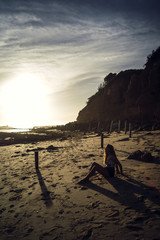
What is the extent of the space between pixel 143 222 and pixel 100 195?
1510 mm

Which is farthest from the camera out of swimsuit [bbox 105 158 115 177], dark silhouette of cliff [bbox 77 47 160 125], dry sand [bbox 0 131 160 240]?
dark silhouette of cliff [bbox 77 47 160 125]

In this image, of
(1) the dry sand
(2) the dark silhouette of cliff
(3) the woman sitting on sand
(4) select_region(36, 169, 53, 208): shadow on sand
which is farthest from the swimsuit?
(2) the dark silhouette of cliff

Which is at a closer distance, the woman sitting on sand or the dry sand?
the dry sand

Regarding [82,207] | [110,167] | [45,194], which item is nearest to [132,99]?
[110,167]

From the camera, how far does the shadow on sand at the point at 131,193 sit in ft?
12.1

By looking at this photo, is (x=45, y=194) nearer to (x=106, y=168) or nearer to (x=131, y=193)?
(x=106, y=168)

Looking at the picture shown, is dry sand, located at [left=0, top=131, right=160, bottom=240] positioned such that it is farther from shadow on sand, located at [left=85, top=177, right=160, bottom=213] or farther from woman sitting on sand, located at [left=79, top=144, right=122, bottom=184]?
woman sitting on sand, located at [left=79, top=144, right=122, bottom=184]

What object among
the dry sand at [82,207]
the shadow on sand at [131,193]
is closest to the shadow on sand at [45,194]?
the dry sand at [82,207]

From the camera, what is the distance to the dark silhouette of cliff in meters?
31.8

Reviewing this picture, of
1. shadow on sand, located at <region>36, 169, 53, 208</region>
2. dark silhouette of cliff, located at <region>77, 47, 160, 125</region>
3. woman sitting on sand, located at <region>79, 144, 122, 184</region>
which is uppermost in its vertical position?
dark silhouette of cliff, located at <region>77, 47, 160, 125</region>

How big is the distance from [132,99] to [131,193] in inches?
1397

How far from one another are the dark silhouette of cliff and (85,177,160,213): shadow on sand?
20827mm

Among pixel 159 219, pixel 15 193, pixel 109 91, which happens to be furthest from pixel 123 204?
pixel 109 91

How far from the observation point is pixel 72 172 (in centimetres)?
655
